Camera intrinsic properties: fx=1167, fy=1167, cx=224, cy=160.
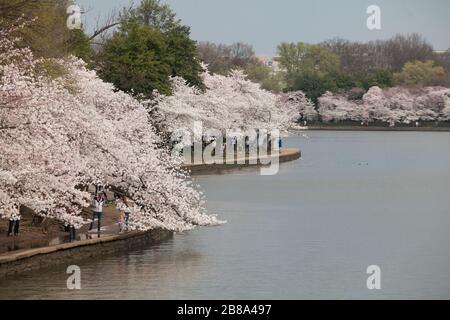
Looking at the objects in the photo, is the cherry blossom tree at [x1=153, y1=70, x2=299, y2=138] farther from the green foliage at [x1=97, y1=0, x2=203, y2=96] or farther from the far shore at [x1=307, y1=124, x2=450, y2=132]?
the far shore at [x1=307, y1=124, x2=450, y2=132]

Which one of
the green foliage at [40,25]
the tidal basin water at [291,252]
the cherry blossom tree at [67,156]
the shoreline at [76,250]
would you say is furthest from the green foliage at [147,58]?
the shoreline at [76,250]

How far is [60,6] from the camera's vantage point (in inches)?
2121

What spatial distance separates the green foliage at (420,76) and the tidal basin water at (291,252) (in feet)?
406

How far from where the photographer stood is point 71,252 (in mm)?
31938

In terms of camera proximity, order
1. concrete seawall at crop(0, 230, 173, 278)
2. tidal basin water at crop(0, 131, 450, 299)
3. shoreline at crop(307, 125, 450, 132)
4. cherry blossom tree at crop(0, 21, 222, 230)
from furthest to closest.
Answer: shoreline at crop(307, 125, 450, 132), cherry blossom tree at crop(0, 21, 222, 230), tidal basin water at crop(0, 131, 450, 299), concrete seawall at crop(0, 230, 173, 278)

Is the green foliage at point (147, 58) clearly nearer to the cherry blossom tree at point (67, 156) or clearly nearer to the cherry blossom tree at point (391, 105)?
the cherry blossom tree at point (67, 156)

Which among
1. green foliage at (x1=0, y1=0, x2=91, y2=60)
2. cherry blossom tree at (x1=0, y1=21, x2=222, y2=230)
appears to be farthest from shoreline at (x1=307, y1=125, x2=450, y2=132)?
cherry blossom tree at (x1=0, y1=21, x2=222, y2=230)

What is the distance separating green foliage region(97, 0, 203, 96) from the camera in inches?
2462

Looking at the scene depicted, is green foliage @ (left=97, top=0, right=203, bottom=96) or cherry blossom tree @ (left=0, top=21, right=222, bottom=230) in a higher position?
green foliage @ (left=97, top=0, right=203, bottom=96)

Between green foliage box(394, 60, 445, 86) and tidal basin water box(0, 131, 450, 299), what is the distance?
4875 inches

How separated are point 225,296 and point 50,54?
1376 centimetres

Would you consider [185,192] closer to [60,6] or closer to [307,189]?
[60,6]

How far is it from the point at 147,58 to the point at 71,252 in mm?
34743

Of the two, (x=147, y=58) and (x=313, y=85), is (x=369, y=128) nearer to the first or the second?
(x=313, y=85)
